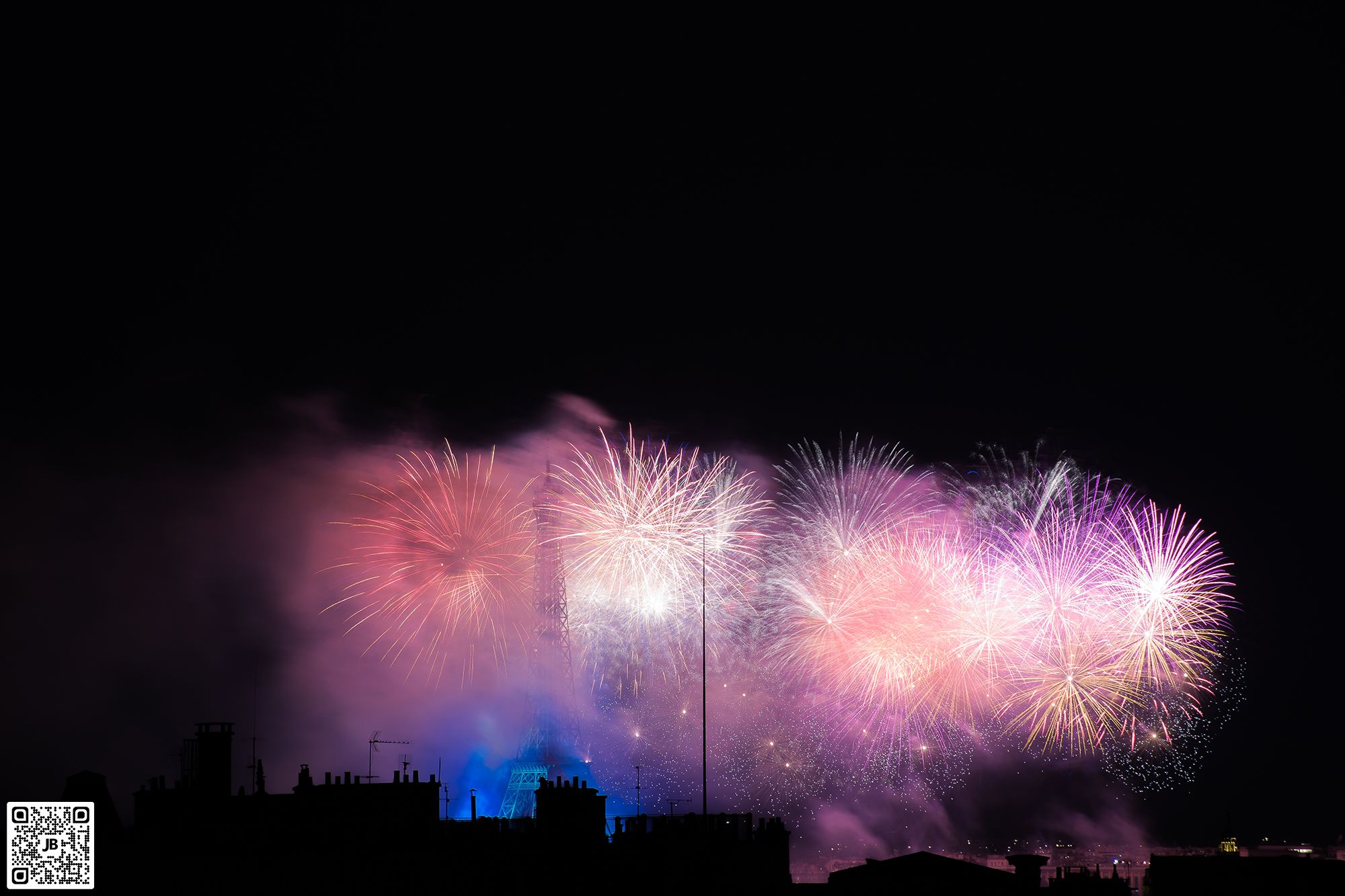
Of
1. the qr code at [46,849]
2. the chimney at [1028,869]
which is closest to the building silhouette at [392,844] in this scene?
the qr code at [46,849]

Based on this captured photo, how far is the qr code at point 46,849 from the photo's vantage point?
40.3m

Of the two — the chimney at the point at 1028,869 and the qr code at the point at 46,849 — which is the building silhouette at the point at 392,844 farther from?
the chimney at the point at 1028,869

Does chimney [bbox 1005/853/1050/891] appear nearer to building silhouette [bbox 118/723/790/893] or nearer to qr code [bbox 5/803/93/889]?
building silhouette [bbox 118/723/790/893]

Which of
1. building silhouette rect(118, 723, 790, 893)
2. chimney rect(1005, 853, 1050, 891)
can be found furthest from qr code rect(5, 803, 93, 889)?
chimney rect(1005, 853, 1050, 891)

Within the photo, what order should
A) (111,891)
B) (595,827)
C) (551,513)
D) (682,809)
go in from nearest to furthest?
1. (111,891)
2. (595,827)
3. (551,513)
4. (682,809)

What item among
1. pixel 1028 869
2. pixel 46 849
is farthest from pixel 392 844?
pixel 1028 869

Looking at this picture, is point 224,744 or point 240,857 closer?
point 240,857

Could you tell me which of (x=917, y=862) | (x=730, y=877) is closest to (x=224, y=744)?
(x=730, y=877)

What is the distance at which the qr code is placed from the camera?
40.3 metres

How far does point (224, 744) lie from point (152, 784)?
345cm

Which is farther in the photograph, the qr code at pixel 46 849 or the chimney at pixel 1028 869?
the chimney at pixel 1028 869

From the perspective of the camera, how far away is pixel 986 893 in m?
50.7

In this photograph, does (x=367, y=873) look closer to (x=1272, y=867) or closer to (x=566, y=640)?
(x=1272, y=867)

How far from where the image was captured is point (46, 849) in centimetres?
4106
